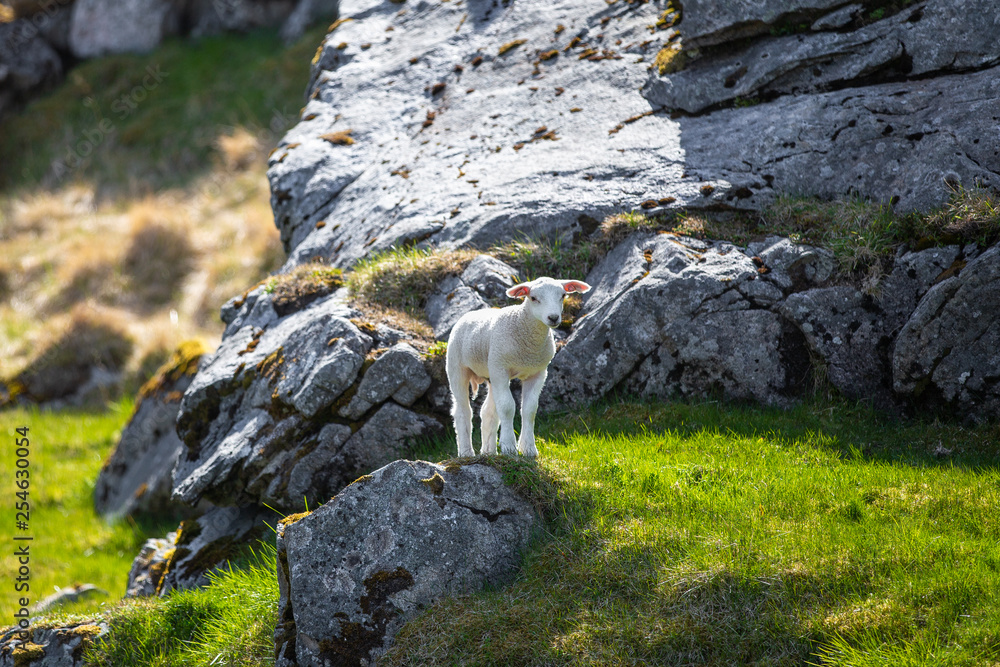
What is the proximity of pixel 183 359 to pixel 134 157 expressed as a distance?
56.0ft

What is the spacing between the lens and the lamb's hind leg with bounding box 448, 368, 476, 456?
26.3ft

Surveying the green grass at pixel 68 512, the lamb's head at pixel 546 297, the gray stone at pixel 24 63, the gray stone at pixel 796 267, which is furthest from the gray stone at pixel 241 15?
the lamb's head at pixel 546 297

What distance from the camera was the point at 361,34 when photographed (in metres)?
16.6

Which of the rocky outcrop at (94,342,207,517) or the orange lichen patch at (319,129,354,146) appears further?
the orange lichen patch at (319,129,354,146)

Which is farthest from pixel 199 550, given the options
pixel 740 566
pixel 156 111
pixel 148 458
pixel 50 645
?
pixel 156 111

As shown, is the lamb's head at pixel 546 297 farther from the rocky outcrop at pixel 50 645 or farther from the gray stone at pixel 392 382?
the rocky outcrop at pixel 50 645

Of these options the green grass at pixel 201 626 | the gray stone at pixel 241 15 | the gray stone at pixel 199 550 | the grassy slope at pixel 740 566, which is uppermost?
the gray stone at pixel 241 15

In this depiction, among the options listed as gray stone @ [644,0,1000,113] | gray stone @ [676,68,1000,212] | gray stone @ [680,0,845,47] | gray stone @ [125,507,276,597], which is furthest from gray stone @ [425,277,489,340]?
gray stone @ [680,0,845,47]

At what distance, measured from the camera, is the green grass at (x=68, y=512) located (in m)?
13.4

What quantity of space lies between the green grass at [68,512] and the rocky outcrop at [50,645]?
8.65 ft

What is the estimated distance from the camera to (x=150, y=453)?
548 inches

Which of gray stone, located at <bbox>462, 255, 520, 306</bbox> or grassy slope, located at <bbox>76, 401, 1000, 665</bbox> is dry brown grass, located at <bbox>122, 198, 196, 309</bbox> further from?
grassy slope, located at <bbox>76, 401, 1000, 665</bbox>

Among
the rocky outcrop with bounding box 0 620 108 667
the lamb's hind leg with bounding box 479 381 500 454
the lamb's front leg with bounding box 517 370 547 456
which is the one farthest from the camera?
the rocky outcrop with bounding box 0 620 108 667

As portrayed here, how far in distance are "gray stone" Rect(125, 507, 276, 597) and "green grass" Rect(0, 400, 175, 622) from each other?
4.43 feet
